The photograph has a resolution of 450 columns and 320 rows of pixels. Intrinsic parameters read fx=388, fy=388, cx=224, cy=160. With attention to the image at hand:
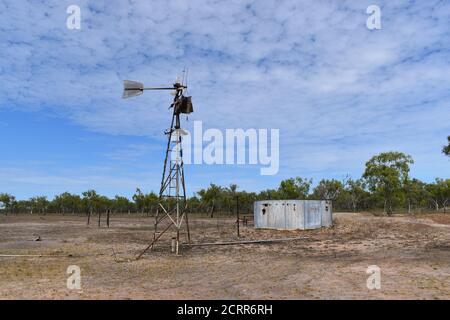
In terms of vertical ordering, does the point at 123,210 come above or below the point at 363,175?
below

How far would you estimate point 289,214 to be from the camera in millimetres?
34594

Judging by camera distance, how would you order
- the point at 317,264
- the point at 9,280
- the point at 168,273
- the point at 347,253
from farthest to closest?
the point at 347,253, the point at 317,264, the point at 168,273, the point at 9,280

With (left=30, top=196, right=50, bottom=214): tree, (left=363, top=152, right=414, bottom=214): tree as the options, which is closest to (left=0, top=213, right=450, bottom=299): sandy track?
(left=363, top=152, right=414, bottom=214): tree

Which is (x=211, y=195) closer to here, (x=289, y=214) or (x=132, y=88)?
(x=289, y=214)

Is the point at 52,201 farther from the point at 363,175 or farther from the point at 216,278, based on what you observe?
the point at 216,278

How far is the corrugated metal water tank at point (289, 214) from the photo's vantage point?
34469mm

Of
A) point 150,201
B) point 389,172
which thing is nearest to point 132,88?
point 389,172

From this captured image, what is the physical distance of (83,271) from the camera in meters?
13.8

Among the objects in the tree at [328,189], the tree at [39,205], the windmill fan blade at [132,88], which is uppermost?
the windmill fan blade at [132,88]

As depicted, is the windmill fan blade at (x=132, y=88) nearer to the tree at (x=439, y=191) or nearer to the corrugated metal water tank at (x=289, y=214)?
the corrugated metal water tank at (x=289, y=214)

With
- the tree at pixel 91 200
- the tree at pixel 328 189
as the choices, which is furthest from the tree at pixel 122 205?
the tree at pixel 328 189
